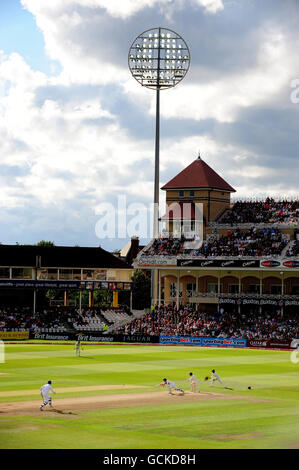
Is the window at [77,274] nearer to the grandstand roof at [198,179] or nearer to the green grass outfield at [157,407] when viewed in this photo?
the grandstand roof at [198,179]

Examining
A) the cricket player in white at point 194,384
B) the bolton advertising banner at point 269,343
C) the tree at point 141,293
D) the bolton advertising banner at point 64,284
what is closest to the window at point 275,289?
the bolton advertising banner at point 269,343

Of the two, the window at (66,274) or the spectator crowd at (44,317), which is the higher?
the window at (66,274)

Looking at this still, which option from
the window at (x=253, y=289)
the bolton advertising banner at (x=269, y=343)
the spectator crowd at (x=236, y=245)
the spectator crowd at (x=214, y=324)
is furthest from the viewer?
the window at (x=253, y=289)

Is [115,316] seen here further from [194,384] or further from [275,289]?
[194,384]

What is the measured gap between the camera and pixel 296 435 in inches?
925

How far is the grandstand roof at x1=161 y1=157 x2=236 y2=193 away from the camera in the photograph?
268ft

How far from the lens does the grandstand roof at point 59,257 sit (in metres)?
82.1

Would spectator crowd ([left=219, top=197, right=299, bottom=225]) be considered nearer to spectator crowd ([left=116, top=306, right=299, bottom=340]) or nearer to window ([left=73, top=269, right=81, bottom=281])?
spectator crowd ([left=116, top=306, right=299, bottom=340])

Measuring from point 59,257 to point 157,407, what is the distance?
56847 mm

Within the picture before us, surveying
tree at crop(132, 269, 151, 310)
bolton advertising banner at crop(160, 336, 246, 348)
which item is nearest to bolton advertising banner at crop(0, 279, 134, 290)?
bolton advertising banner at crop(160, 336, 246, 348)

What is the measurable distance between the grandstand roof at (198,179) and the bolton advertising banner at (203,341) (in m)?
20.0

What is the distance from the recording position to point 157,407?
2884 centimetres
